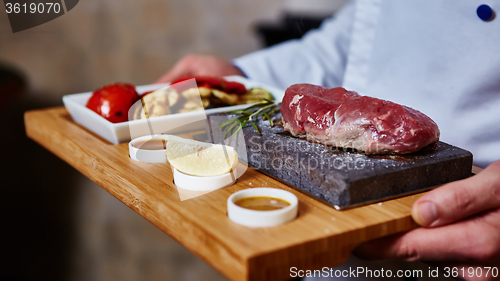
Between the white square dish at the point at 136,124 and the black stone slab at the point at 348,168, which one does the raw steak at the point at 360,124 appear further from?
the white square dish at the point at 136,124

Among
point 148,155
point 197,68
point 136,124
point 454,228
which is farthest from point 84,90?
point 454,228

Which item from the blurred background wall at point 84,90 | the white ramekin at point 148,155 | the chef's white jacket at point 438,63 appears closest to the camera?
the white ramekin at point 148,155

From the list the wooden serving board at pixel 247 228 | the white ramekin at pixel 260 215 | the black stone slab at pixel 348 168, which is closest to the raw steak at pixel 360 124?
the black stone slab at pixel 348 168

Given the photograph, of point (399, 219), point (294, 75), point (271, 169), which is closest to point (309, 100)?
point (271, 169)

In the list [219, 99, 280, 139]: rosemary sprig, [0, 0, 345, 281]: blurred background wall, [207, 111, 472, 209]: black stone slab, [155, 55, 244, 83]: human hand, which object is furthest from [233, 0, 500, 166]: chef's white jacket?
[0, 0, 345, 281]: blurred background wall

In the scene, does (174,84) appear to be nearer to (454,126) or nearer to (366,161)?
(366,161)

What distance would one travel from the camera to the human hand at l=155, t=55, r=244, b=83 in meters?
1.70

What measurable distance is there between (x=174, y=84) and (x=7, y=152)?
1.35 m

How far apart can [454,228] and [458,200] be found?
0.20 ft

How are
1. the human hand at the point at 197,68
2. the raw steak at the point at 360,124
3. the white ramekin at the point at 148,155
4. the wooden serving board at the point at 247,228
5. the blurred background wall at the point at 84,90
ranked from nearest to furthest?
the wooden serving board at the point at 247,228 < the raw steak at the point at 360,124 < the white ramekin at the point at 148,155 < the human hand at the point at 197,68 < the blurred background wall at the point at 84,90

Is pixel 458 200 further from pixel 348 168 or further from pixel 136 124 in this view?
pixel 136 124

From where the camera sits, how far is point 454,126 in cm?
119

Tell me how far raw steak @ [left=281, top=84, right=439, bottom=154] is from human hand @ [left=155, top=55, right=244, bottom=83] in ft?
2.53

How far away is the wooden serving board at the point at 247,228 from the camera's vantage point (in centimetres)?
65
